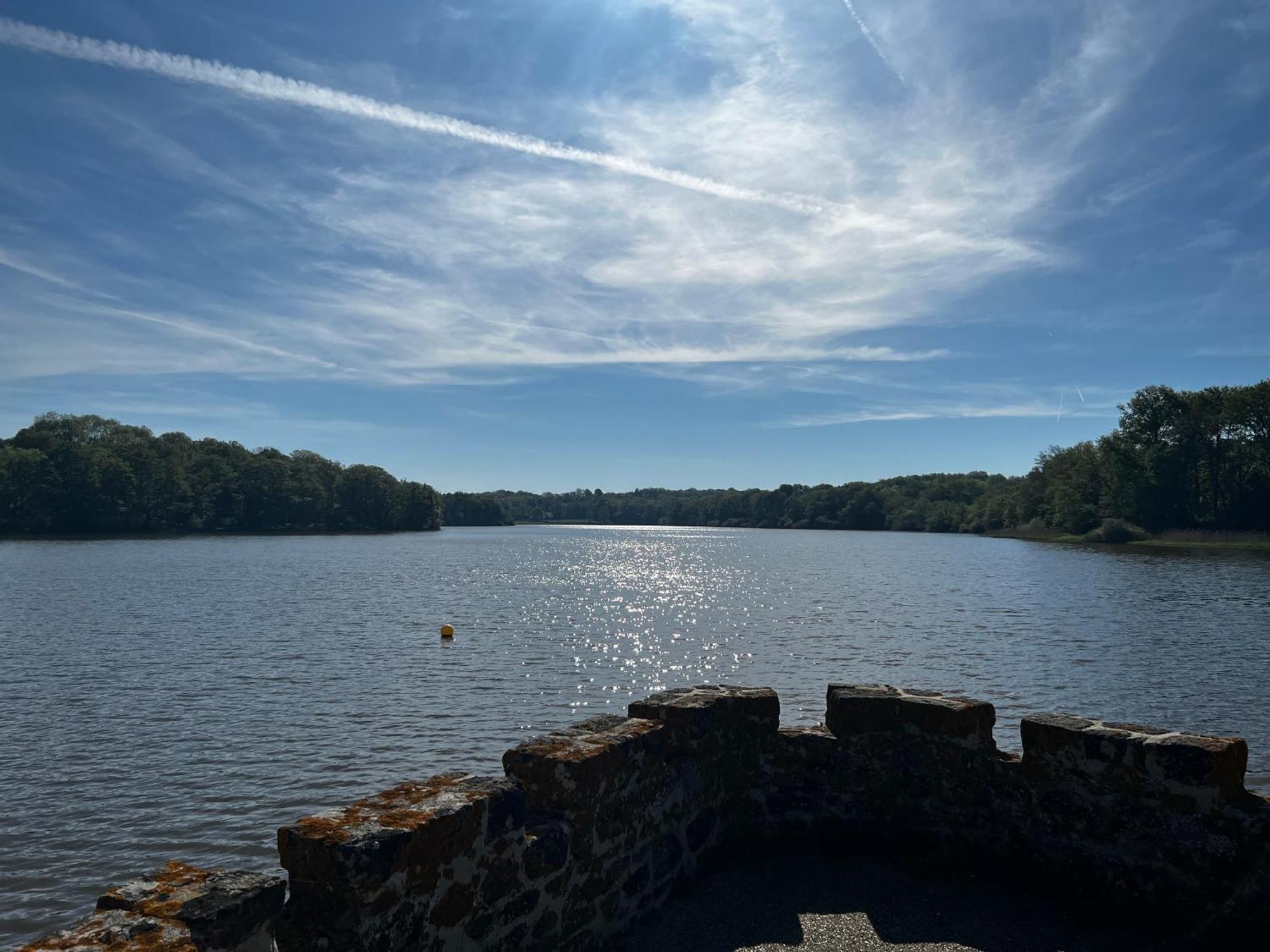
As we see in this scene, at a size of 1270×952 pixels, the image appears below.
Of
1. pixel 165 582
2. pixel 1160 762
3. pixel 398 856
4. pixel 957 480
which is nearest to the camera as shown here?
pixel 398 856

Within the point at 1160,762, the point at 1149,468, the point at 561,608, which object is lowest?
the point at 561,608

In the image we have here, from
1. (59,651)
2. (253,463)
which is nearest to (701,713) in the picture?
(59,651)

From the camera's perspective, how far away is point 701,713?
630cm

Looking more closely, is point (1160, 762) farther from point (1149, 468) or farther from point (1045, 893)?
point (1149, 468)

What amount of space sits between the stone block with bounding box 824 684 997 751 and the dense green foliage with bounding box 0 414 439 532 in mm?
111041

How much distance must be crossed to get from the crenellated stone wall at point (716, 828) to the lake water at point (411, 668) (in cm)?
600

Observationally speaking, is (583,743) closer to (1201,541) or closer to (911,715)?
(911,715)

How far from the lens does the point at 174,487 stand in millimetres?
109688

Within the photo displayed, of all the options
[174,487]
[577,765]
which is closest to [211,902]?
[577,765]

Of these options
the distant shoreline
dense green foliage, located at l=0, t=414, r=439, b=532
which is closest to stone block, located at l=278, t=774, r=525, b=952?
the distant shoreline

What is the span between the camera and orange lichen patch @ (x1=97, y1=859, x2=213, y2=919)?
9.50 ft

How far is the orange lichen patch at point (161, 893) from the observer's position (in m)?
2.89

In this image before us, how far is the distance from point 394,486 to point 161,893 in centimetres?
14890

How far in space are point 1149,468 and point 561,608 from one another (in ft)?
236
